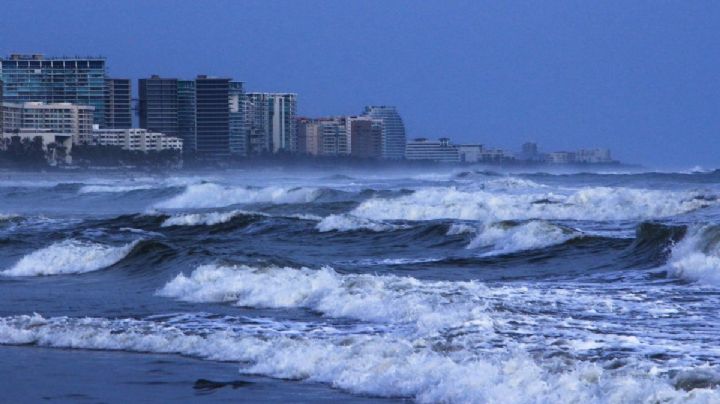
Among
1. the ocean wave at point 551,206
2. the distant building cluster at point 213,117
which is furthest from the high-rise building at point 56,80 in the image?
the ocean wave at point 551,206

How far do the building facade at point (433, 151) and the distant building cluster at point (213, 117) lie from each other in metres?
0.15

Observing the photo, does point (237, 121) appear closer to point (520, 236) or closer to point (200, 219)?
Answer: point (200, 219)

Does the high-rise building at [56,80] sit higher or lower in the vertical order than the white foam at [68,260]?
higher

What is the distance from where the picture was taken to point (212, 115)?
553 feet

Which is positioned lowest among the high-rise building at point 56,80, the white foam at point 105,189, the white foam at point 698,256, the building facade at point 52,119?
the white foam at point 105,189

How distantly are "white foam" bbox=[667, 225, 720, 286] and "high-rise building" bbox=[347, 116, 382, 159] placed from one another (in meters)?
162

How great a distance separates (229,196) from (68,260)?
32.6 meters

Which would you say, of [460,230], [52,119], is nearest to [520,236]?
[460,230]

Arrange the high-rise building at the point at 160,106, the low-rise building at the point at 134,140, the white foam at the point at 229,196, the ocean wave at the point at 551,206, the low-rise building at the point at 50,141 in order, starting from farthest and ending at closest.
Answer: the high-rise building at the point at 160,106
the low-rise building at the point at 134,140
the low-rise building at the point at 50,141
the white foam at the point at 229,196
the ocean wave at the point at 551,206

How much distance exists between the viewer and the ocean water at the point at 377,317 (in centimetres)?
915

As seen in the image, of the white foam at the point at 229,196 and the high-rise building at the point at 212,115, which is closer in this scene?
the white foam at the point at 229,196

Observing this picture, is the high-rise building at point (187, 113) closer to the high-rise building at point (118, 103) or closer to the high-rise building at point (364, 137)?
the high-rise building at point (118, 103)

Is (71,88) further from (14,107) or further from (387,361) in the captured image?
(387,361)

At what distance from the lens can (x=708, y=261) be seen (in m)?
16.1
